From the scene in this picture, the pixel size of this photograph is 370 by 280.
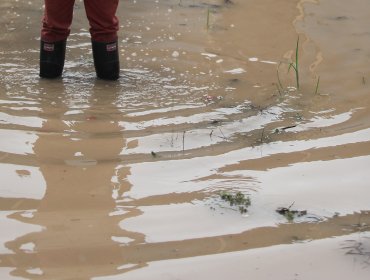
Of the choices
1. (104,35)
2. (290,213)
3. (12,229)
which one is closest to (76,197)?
(12,229)

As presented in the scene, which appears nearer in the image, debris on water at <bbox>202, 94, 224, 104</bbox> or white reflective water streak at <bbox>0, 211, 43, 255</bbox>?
white reflective water streak at <bbox>0, 211, 43, 255</bbox>

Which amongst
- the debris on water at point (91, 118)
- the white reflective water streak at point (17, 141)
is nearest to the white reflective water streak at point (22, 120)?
the white reflective water streak at point (17, 141)

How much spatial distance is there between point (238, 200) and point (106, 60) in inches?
76.5

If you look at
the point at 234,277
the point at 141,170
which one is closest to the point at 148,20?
the point at 141,170

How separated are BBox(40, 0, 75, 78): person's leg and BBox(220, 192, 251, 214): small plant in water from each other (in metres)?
1.97

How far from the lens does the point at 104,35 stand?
4.65 meters

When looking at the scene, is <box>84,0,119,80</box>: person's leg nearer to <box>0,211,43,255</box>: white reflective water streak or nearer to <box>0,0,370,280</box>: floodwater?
<box>0,0,370,280</box>: floodwater

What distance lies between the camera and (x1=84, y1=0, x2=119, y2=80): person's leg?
4.54 m

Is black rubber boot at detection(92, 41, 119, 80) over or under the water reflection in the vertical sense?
over

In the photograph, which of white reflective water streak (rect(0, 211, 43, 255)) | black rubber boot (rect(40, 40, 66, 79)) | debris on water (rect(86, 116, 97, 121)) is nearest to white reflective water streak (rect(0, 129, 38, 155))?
debris on water (rect(86, 116, 97, 121))

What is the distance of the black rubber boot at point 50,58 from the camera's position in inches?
185

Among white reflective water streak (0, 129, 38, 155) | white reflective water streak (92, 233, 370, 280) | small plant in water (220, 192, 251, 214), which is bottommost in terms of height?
white reflective water streak (92, 233, 370, 280)

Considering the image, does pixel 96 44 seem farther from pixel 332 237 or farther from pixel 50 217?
pixel 332 237

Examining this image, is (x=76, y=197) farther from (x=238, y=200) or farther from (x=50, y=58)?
(x=50, y=58)
